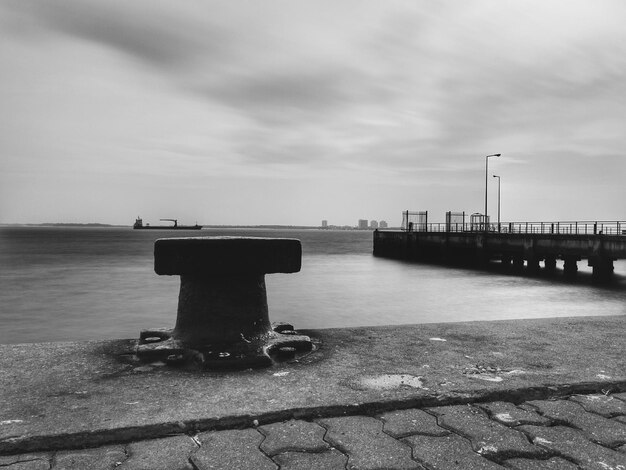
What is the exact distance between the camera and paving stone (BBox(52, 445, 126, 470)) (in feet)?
5.24

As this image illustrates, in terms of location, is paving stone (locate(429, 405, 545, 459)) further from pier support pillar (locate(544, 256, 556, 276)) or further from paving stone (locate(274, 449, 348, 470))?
pier support pillar (locate(544, 256, 556, 276))

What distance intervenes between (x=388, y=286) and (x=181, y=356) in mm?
22223

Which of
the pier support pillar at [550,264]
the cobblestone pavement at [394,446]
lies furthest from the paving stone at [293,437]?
the pier support pillar at [550,264]

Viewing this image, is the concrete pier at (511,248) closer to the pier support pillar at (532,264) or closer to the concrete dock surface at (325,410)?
the pier support pillar at (532,264)

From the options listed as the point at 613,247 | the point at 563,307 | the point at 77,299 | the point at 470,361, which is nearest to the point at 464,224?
the point at 613,247

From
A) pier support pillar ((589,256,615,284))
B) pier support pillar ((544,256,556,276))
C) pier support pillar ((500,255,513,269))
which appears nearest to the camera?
pier support pillar ((589,256,615,284))

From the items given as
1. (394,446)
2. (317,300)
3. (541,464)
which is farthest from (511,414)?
(317,300)

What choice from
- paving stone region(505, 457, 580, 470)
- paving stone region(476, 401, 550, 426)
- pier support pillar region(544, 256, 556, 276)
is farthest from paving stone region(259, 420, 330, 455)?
pier support pillar region(544, 256, 556, 276)

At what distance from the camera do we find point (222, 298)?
3000 millimetres

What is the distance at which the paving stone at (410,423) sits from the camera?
186cm

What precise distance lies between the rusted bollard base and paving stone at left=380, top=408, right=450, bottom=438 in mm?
872

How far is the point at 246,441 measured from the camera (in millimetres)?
1771

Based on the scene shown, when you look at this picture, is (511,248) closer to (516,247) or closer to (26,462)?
(516,247)

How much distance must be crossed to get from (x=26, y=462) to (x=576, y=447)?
6.65 feet
